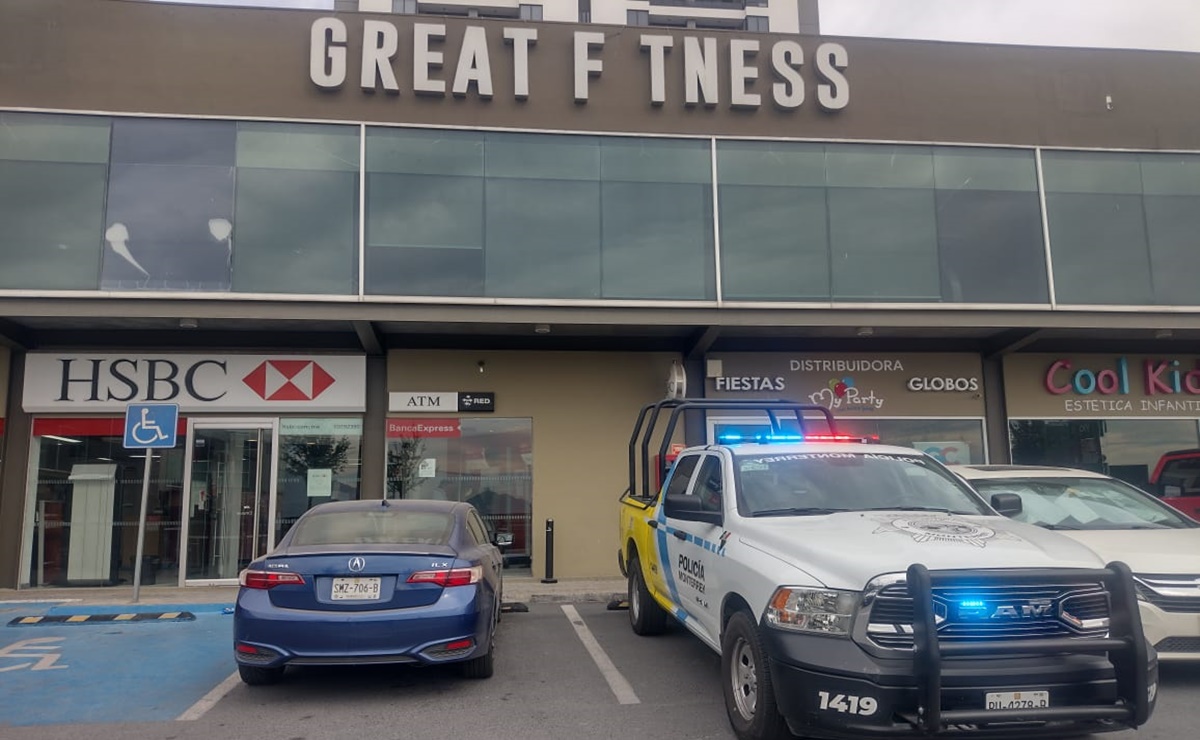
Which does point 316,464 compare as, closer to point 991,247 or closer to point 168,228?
point 168,228

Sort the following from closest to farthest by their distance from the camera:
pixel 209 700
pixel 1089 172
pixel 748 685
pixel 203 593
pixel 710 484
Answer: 1. pixel 748 685
2. pixel 209 700
3. pixel 710 484
4. pixel 203 593
5. pixel 1089 172

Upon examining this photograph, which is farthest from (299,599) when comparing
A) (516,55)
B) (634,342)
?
(516,55)

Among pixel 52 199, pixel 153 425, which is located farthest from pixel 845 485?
pixel 52 199

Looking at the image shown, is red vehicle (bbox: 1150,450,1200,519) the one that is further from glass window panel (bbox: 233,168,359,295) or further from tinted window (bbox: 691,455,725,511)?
glass window panel (bbox: 233,168,359,295)

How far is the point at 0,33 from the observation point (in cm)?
1297

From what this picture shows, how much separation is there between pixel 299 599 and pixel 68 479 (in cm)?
910

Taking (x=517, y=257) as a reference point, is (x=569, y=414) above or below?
below

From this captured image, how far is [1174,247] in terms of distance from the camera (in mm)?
14266

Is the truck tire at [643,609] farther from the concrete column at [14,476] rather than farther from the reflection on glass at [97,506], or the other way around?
the concrete column at [14,476]

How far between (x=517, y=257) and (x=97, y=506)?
24.1 feet

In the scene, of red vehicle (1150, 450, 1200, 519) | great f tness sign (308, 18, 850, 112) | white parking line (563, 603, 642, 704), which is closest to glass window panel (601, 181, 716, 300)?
great f tness sign (308, 18, 850, 112)

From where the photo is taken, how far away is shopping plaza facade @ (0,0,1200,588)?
12734 millimetres

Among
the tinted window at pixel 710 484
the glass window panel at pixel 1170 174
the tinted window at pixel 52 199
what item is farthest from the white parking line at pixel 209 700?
the glass window panel at pixel 1170 174

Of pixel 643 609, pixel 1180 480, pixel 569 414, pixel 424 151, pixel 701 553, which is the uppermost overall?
pixel 424 151
